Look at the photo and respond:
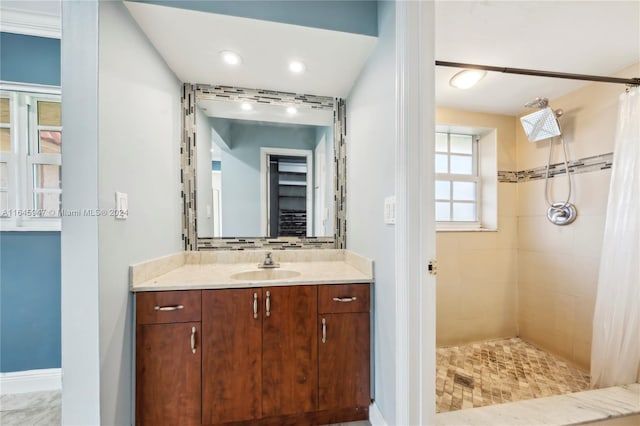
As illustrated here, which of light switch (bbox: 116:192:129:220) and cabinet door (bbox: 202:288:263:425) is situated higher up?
light switch (bbox: 116:192:129:220)

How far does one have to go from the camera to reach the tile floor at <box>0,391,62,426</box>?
4.67ft

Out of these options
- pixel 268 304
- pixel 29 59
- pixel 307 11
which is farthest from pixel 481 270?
pixel 29 59

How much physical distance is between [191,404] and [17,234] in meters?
1.56

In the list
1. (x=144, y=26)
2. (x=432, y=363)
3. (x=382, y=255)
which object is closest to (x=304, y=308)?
Answer: (x=382, y=255)

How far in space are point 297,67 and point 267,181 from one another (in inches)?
32.4

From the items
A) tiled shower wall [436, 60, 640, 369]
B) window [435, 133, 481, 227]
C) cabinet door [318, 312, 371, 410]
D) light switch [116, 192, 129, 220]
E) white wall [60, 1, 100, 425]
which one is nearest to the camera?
white wall [60, 1, 100, 425]

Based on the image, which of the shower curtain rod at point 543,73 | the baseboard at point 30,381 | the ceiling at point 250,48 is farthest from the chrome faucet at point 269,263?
the shower curtain rod at point 543,73

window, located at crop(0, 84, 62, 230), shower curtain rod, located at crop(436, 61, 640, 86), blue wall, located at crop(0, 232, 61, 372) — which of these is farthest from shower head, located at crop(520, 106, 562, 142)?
blue wall, located at crop(0, 232, 61, 372)

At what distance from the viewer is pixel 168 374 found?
125 centimetres

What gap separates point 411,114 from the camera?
42.9 inches

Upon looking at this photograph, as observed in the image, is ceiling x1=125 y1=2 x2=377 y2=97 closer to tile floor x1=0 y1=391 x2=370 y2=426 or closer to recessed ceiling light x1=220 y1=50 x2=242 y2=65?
recessed ceiling light x1=220 y1=50 x2=242 y2=65

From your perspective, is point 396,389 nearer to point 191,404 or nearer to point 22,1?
point 191,404

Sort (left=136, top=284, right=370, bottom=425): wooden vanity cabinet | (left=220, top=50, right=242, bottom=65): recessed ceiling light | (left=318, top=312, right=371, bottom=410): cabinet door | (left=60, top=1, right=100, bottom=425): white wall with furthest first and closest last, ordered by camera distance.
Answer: (left=220, top=50, right=242, bottom=65): recessed ceiling light, (left=318, top=312, right=371, bottom=410): cabinet door, (left=136, top=284, right=370, bottom=425): wooden vanity cabinet, (left=60, top=1, right=100, bottom=425): white wall

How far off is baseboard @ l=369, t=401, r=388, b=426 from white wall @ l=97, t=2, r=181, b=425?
1.24m
